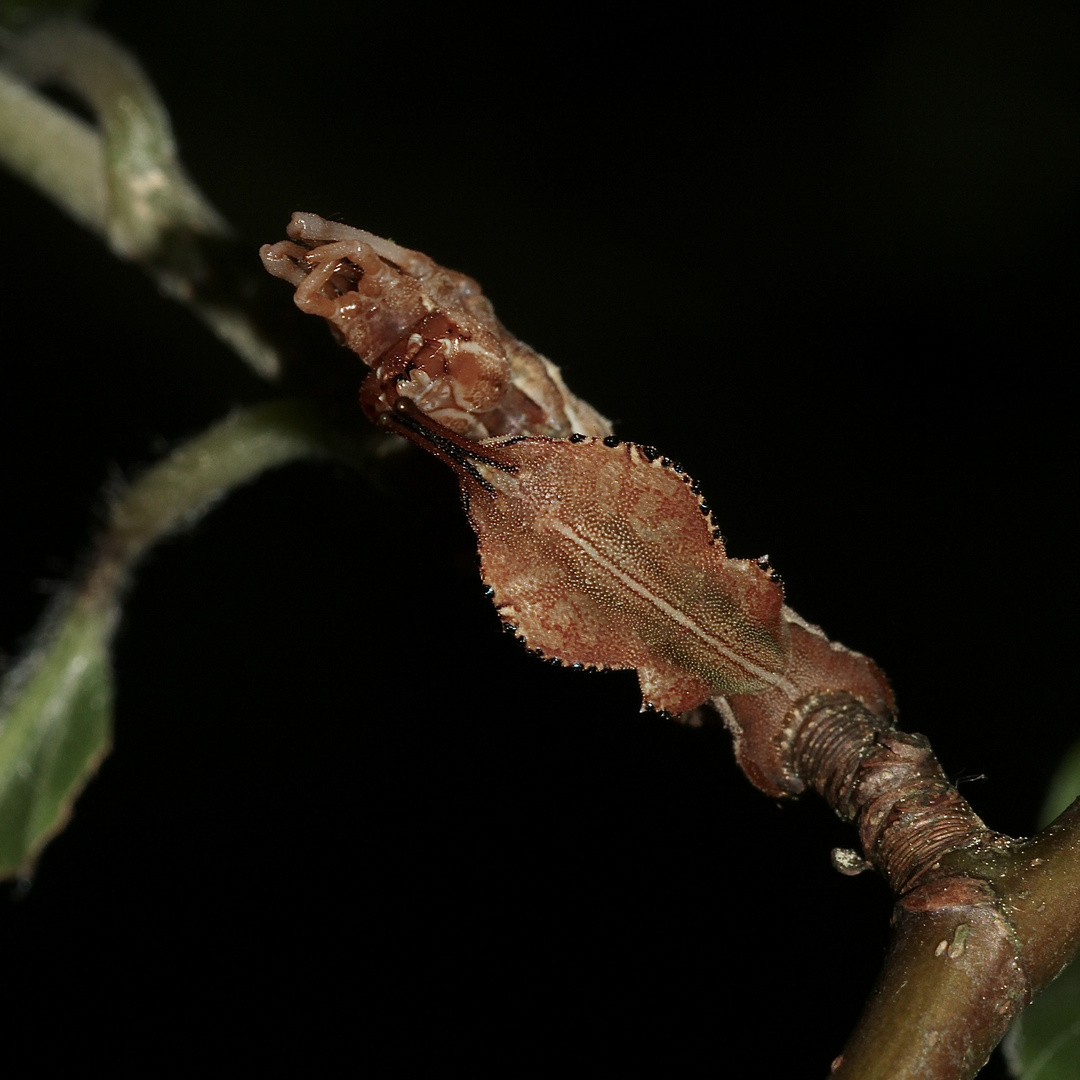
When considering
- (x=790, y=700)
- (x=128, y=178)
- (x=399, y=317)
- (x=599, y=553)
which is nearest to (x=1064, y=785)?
(x=790, y=700)

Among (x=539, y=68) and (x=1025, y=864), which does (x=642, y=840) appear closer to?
(x=1025, y=864)

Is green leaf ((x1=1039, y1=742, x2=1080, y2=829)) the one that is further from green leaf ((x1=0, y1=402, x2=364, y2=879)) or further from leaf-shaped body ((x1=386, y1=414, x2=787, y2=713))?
green leaf ((x1=0, y1=402, x2=364, y2=879))

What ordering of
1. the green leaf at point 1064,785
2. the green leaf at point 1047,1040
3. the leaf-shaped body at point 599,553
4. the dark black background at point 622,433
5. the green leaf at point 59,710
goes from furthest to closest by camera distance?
the dark black background at point 622,433 < the green leaf at point 59,710 < the green leaf at point 1064,785 < the green leaf at point 1047,1040 < the leaf-shaped body at point 599,553

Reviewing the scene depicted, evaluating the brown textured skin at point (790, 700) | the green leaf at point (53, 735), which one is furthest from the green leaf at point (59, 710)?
the brown textured skin at point (790, 700)

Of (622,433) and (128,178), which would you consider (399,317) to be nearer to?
(128,178)

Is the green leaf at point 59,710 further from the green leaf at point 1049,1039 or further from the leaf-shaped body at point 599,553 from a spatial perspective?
the green leaf at point 1049,1039

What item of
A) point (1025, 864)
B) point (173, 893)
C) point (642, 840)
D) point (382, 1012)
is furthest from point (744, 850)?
point (1025, 864)
